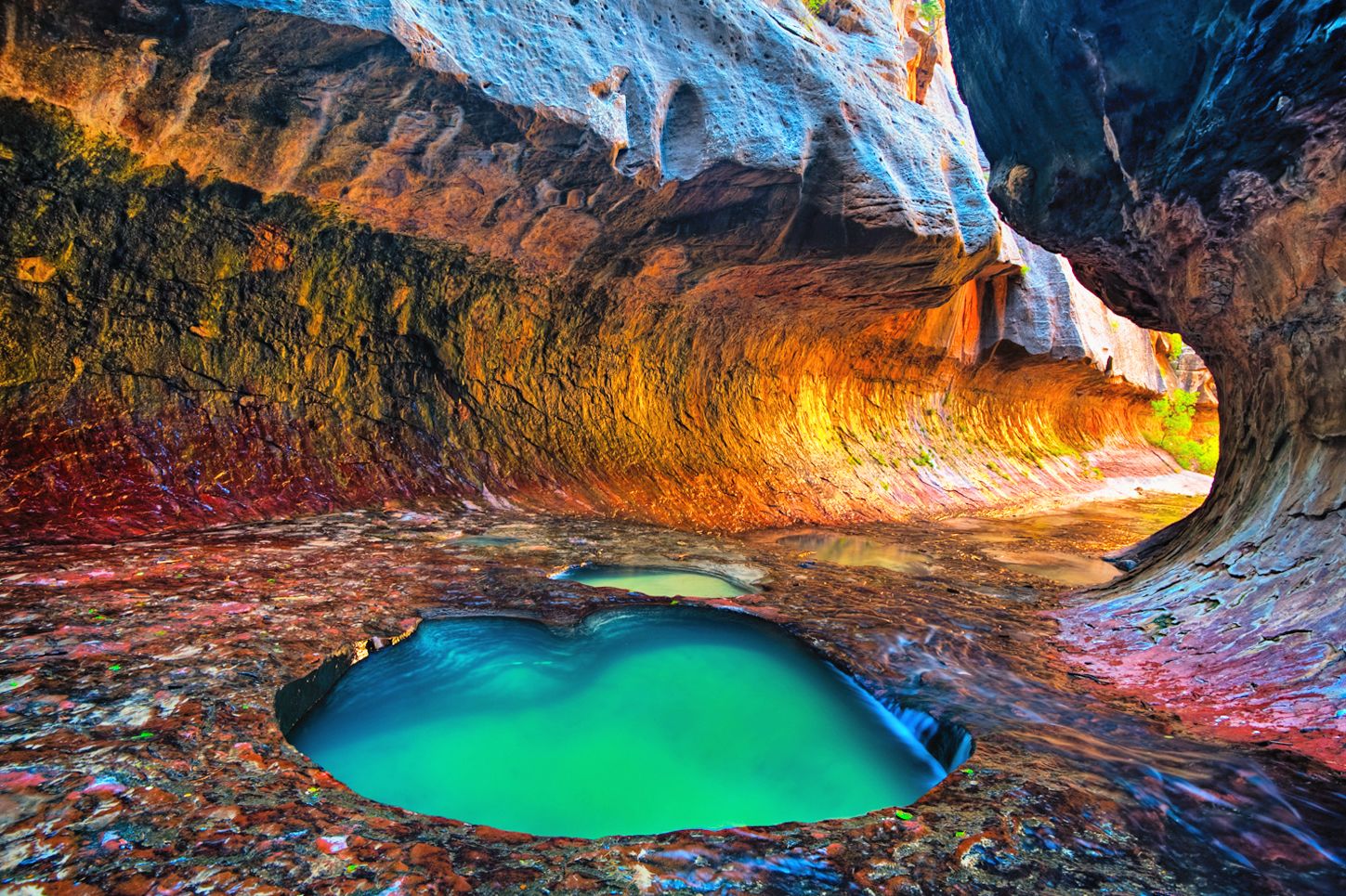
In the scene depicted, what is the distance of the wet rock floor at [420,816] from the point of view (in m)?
1.69

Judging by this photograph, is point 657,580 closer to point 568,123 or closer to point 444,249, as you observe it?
Answer: point 568,123

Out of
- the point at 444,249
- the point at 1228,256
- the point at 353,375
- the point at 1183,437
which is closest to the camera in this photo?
the point at 1228,256

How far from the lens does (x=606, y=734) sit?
2.92m

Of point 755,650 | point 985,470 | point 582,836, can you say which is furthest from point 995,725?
point 985,470

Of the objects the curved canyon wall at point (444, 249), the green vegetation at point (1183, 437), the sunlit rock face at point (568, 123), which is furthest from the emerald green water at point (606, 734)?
the green vegetation at point (1183, 437)

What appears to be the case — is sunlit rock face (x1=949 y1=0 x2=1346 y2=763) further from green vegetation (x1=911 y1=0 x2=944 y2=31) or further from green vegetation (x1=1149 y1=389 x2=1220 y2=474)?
green vegetation (x1=1149 y1=389 x2=1220 y2=474)

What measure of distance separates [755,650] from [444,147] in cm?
486

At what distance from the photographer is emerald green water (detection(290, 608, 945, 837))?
2391 mm

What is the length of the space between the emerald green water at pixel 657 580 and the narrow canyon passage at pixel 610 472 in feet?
0.24

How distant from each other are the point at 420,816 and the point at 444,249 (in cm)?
625

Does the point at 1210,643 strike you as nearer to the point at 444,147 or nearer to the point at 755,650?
the point at 755,650

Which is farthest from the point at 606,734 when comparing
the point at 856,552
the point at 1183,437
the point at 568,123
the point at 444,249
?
the point at 1183,437

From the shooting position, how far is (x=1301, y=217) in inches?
161

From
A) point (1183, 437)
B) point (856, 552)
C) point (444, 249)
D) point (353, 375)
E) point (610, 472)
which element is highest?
point (1183, 437)
